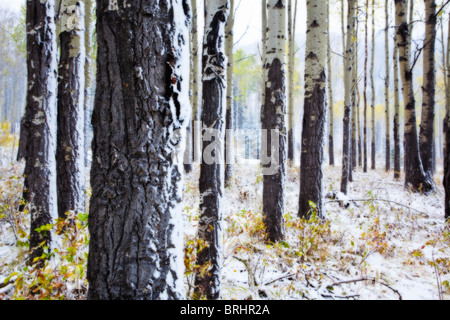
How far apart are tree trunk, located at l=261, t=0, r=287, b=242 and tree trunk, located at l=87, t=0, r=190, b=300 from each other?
105 inches

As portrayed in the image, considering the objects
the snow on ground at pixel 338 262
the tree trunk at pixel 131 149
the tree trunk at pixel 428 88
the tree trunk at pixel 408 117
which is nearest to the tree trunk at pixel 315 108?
the snow on ground at pixel 338 262

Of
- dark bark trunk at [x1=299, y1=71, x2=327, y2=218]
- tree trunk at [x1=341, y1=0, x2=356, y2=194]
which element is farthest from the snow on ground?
tree trunk at [x1=341, y1=0, x2=356, y2=194]

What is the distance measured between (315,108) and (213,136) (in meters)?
2.53

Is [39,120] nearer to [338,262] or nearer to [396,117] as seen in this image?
[338,262]

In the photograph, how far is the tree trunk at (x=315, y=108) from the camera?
163 inches

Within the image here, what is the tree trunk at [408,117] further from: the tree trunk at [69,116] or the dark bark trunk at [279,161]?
the tree trunk at [69,116]

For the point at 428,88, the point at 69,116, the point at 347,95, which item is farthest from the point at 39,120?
the point at 428,88

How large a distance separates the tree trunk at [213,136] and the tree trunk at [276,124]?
58.7 inches

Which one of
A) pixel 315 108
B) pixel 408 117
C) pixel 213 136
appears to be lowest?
pixel 213 136

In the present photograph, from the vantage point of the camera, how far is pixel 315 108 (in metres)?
4.14

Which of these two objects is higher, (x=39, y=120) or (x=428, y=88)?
(x=428, y=88)

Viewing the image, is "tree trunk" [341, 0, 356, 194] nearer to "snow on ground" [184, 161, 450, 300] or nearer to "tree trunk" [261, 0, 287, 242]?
"snow on ground" [184, 161, 450, 300]

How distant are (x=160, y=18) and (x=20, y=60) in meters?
37.5

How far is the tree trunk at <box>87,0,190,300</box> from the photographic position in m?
1.09
